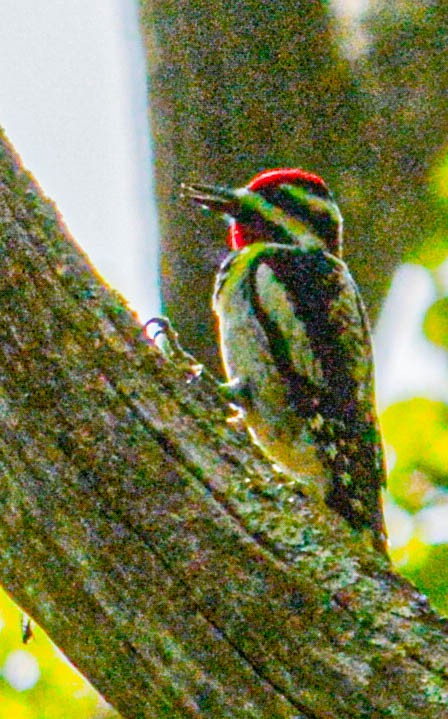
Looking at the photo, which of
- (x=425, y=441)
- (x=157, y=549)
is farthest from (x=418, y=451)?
(x=157, y=549)

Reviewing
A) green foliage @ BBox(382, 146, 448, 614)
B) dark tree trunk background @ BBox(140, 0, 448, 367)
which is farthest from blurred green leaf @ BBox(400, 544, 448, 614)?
dark tree trunk background @ BBox(140, 0, 448, 367)

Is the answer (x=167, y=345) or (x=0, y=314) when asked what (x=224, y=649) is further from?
(x=167, y=345)

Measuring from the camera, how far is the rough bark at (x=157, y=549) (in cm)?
189

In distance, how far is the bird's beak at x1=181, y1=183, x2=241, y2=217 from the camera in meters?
3.49

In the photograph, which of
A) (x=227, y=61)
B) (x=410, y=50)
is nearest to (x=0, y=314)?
(x=227, y=61)

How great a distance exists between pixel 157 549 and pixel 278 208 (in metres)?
2.11

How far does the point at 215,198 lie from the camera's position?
357cm

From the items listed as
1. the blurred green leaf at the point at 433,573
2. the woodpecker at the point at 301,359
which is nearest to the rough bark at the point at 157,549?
the blurred green leaf at the point at 433,573

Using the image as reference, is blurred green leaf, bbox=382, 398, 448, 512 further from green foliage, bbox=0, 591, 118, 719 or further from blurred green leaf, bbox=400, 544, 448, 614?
green foliage, bbox=0, 591, 118, 719

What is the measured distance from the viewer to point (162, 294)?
3.59 metres

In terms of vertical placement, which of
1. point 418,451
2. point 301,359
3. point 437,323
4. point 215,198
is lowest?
point 418,451

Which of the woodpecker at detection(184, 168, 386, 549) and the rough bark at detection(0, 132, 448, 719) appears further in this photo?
the woodpecker at detection(184, 168, 386, 549)

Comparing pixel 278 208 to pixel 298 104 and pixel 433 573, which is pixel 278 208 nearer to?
pixel 298 104

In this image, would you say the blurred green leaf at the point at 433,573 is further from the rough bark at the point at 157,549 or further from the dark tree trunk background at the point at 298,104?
the rough bark at the point at 157,549
